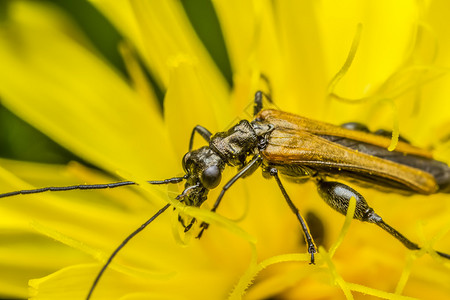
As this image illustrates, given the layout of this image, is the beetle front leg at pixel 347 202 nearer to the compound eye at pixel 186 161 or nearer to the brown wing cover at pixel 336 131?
the brown wing cover at pixel 336 131

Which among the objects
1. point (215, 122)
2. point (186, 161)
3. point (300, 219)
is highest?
point (215, 122)

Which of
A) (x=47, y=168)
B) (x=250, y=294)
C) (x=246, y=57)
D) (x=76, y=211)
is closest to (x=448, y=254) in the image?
(x=250, y=294)

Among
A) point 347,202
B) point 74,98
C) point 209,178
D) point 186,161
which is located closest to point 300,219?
point 347,202

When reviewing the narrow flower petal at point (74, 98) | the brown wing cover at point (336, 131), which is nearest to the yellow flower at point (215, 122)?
the narrow flower petal at point (74, 98)

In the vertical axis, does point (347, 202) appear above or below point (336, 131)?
below

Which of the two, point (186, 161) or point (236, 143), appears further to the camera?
point (236, 143)

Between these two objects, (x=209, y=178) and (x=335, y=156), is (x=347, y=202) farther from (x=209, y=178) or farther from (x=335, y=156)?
(x=209, y=178)

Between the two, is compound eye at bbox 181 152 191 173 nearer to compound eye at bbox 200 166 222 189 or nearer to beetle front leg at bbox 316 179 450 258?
compound eye at bbox 200 166 222 189

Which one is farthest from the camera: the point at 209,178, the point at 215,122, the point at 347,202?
the point at 215,122
